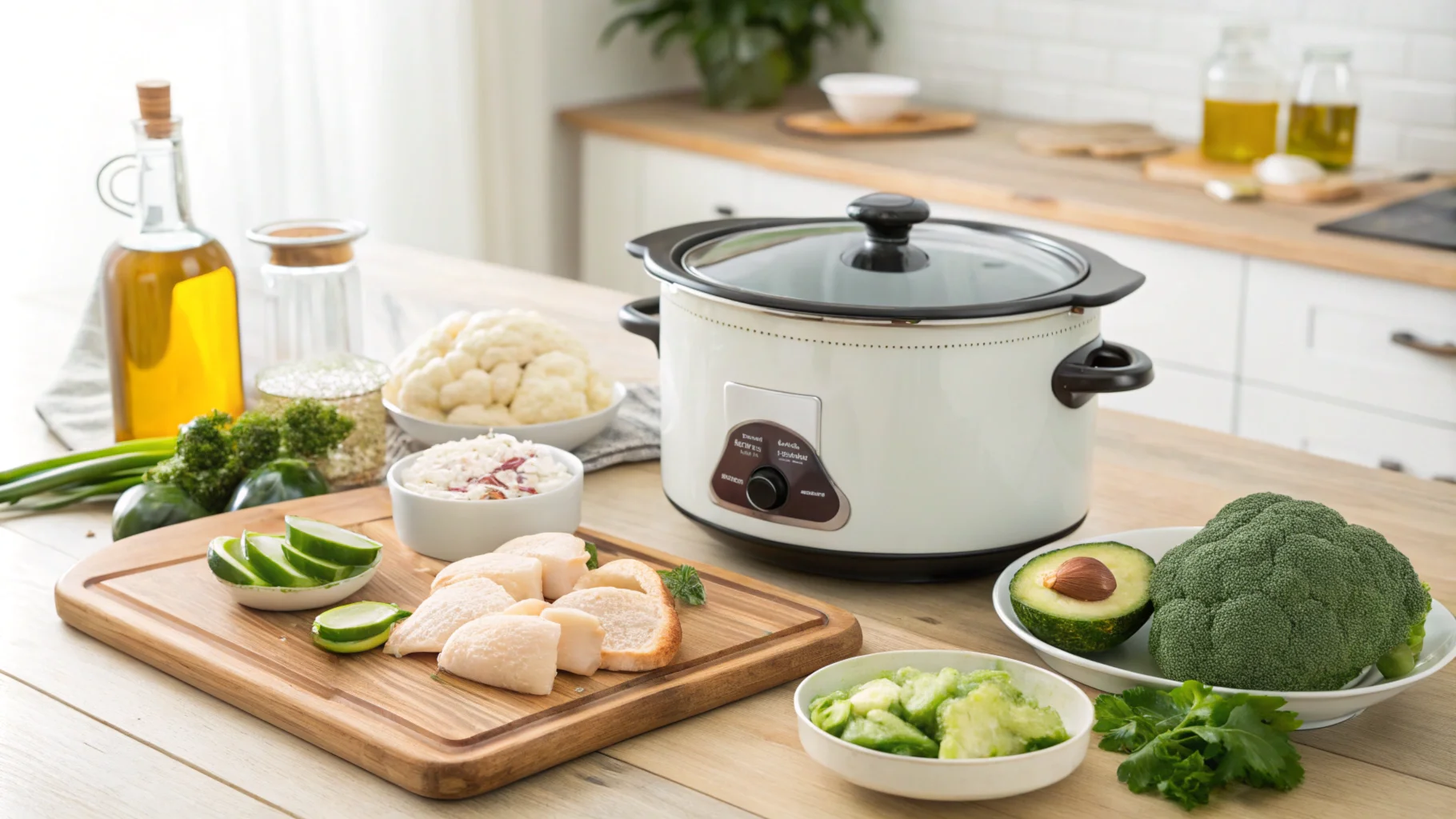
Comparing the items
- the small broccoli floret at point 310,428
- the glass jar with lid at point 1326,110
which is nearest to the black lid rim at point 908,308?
the small broccoli floret at point 310,428

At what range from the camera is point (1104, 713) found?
93cm

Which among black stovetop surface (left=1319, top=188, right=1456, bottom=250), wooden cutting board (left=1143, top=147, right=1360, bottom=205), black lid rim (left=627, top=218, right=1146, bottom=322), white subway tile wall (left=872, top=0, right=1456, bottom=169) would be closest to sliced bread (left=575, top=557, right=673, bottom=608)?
black lid rim (left=627, top=218, right=1146, bottom=322)

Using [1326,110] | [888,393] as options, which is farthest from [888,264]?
[1326,110]

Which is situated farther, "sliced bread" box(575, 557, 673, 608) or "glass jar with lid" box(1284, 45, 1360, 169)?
"glass jar with lid" box(1284, 45, 1360, 169)

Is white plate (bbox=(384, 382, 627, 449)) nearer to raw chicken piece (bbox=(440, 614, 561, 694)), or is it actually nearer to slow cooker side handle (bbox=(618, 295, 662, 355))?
slow cooker side handle (bbox=(618, 295, 662, 355))

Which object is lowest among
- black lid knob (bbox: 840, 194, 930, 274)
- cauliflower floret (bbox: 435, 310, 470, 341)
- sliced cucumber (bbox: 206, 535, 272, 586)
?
sliced cucumber (bbox: 206, 535, 272, 586)

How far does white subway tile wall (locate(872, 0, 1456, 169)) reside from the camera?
2.82 m

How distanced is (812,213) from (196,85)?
1249mm

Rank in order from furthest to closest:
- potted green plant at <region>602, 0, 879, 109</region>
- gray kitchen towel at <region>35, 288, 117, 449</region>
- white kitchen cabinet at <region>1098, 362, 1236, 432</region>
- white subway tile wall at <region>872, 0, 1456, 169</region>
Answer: potted green plant at <region>602, 0, 879, 109</region>, white subway tile wall at <region>872, 0, 1456, 169</region>, white kitchen cabinet at <region>1098, 362, 1236, 432</region>, gray kitchen towel at <region>35, 288, 117, 449</region>

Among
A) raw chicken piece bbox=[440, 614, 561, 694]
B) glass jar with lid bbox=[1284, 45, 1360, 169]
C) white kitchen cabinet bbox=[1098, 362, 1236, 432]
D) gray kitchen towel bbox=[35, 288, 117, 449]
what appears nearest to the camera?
raw chicken piece bbox=[440, 614, 561, 694]

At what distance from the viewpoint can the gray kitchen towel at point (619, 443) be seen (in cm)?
145

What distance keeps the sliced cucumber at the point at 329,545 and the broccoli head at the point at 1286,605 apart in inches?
21.9

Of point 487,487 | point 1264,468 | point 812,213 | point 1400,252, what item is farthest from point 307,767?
point 812,213

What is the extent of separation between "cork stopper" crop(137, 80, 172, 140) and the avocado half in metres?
0.85
